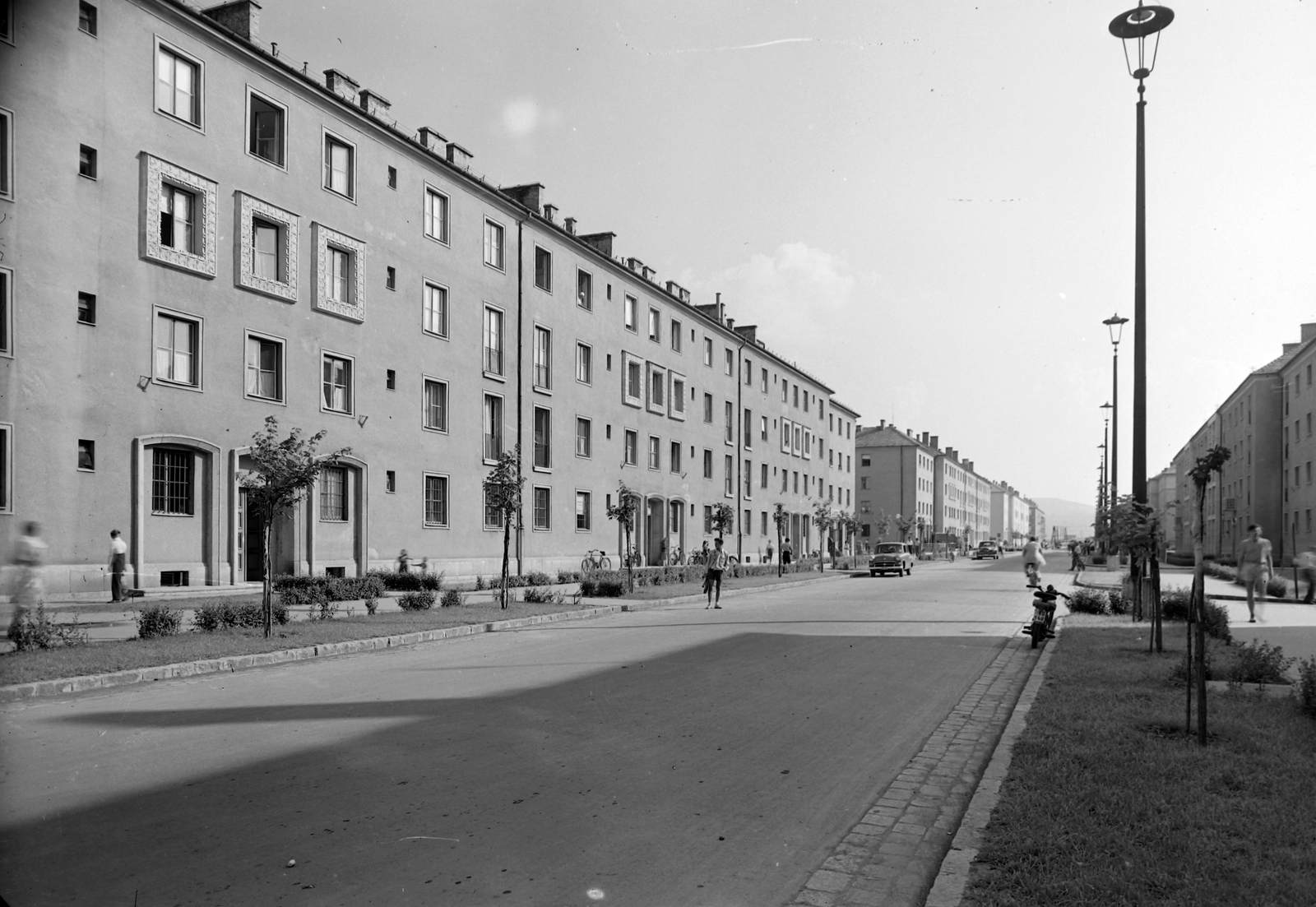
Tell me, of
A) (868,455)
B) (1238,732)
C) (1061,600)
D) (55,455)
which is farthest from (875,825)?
(868,455)

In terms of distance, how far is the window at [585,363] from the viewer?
39844 mm

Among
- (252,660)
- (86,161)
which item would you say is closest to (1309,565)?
(252,660)

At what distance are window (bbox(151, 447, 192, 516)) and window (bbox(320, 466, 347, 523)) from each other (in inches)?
160

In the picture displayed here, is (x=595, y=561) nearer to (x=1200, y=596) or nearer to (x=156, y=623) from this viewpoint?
(x=156, y=623)

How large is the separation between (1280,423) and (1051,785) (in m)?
12.7

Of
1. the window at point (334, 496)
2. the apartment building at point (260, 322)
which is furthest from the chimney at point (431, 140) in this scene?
the window at point (334, 496)

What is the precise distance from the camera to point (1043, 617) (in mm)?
13734

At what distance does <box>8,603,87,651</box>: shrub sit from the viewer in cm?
1149

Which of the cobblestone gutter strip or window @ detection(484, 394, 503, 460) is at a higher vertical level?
window @ detection(484, 394, 503, 460)

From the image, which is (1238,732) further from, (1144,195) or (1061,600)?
(1061,600)

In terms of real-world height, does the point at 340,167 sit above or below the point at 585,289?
above

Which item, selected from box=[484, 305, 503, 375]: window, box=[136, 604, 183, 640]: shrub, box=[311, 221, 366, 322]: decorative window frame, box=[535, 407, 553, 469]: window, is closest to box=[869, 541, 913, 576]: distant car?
box=[535, 407, 553, 469]: window

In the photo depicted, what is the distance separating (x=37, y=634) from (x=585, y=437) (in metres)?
29.0

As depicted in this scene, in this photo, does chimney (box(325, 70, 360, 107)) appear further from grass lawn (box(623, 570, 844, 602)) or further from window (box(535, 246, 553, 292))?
grass lawn (box(623, 570, 844, 602))
